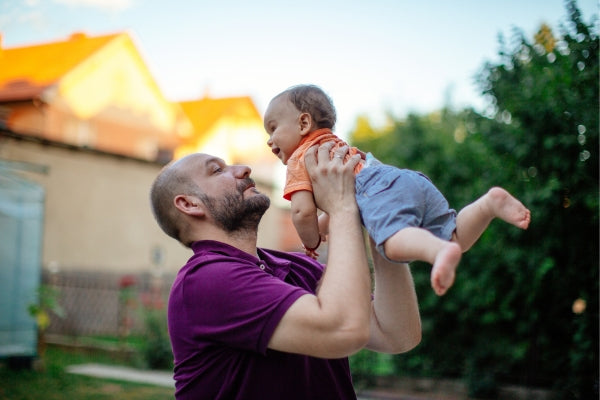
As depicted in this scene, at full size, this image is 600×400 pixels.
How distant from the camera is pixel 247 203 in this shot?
236cm

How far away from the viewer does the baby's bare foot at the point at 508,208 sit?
7.17 ft

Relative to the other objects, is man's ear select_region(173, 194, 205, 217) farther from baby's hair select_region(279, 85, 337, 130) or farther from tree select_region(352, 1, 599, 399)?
tree select_region(352, 1, 599, 399)

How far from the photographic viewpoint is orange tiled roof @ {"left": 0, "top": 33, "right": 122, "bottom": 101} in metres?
14.7

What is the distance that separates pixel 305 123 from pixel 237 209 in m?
0.47

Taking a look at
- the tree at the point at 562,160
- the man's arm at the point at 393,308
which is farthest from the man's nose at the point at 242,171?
the tree at the point at 562,160

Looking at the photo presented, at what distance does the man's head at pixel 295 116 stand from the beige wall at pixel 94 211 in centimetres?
1331

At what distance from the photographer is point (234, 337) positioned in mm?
2041

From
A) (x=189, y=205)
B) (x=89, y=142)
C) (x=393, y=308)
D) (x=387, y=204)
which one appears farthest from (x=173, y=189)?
(x=89, y=142)

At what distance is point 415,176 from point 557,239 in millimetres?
4776

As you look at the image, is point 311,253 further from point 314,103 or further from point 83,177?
point 83,177

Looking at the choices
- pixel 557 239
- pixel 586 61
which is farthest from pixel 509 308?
pixel 586 61

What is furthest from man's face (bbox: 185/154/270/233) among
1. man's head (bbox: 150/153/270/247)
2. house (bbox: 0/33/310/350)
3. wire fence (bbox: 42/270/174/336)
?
wire fence (bbox: 42/270/174/336)

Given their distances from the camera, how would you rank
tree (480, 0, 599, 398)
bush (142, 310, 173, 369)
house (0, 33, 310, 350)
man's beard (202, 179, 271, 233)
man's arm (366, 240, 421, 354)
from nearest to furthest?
1. man's beard (202, 179, 271, 233)
2. man's arm (366, 240, 421, 354)
3. tree (480, 0, 599, 398)
4. house (0, 33, 310, 350)
5. bush (142, 310, 173, 369)

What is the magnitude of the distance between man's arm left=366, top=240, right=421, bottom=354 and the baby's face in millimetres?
522
